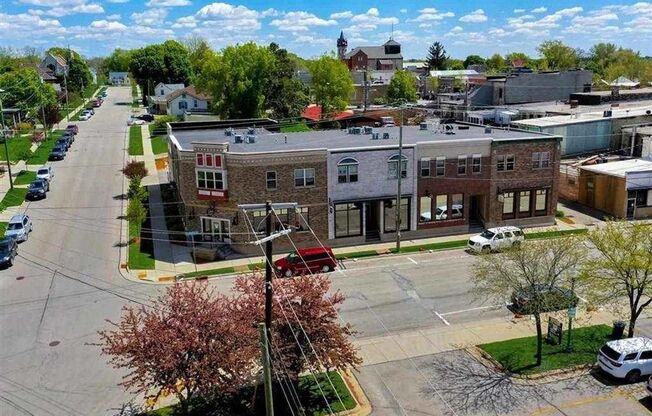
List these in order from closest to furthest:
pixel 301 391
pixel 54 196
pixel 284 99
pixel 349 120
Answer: pixel 301 391 → pixel 54 196 → pixel 349 120 → pixel 284 99

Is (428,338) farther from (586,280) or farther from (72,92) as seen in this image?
(72,92)

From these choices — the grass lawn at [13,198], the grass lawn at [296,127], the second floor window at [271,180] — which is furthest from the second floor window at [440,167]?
the grass lawn at [296,127]

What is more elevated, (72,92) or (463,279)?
(72,92)

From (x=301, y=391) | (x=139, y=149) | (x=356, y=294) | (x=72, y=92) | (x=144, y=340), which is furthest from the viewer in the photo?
(x=72, y=92)

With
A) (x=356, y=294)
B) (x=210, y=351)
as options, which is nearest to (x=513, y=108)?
(x=356, y=294)

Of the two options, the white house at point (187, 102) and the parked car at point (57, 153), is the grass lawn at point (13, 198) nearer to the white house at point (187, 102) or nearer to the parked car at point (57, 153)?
the parked car at point (57, 153)

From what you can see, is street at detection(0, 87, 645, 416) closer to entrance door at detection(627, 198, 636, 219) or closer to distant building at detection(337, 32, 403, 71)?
entrance door at detection(627, 198, 636, 219)

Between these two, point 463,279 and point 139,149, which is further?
point 139,149
